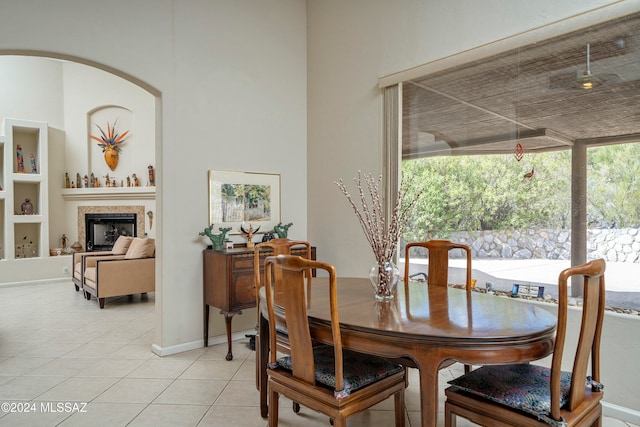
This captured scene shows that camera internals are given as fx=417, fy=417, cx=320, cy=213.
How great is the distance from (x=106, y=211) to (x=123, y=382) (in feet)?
18.7

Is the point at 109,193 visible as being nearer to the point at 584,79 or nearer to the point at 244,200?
Result: the point at 244,200

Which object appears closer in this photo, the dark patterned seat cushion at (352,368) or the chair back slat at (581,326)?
the chair back slat at (581,326)

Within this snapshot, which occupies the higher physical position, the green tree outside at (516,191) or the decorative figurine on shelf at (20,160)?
the decorative figurine on shelf at (20,160)

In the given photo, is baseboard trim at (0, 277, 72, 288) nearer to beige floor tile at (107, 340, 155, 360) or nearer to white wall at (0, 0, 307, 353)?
beige floor tile at (107, 340, 155, 360)

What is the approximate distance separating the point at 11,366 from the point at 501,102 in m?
4.52

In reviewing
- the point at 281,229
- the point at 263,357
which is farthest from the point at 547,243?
the point at 281,229

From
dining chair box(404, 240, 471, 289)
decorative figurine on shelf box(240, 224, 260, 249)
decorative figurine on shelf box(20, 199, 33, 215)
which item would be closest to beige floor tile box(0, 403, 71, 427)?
decorative figurine on shelf box(240, 224, 260, 249)

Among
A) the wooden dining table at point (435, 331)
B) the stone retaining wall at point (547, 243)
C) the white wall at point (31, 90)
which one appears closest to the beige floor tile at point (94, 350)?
the wooden dining table at point (435, 331)

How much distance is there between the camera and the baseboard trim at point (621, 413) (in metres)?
2.55

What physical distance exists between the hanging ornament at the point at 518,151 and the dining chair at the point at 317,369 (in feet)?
6.13

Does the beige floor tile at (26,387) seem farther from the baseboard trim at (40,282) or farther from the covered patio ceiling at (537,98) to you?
the baseboard trim at (40,282)

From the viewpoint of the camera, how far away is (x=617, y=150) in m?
2.64

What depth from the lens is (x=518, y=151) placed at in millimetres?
3104

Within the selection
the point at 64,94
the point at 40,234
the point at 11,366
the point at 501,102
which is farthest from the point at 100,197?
the point at 501,102
